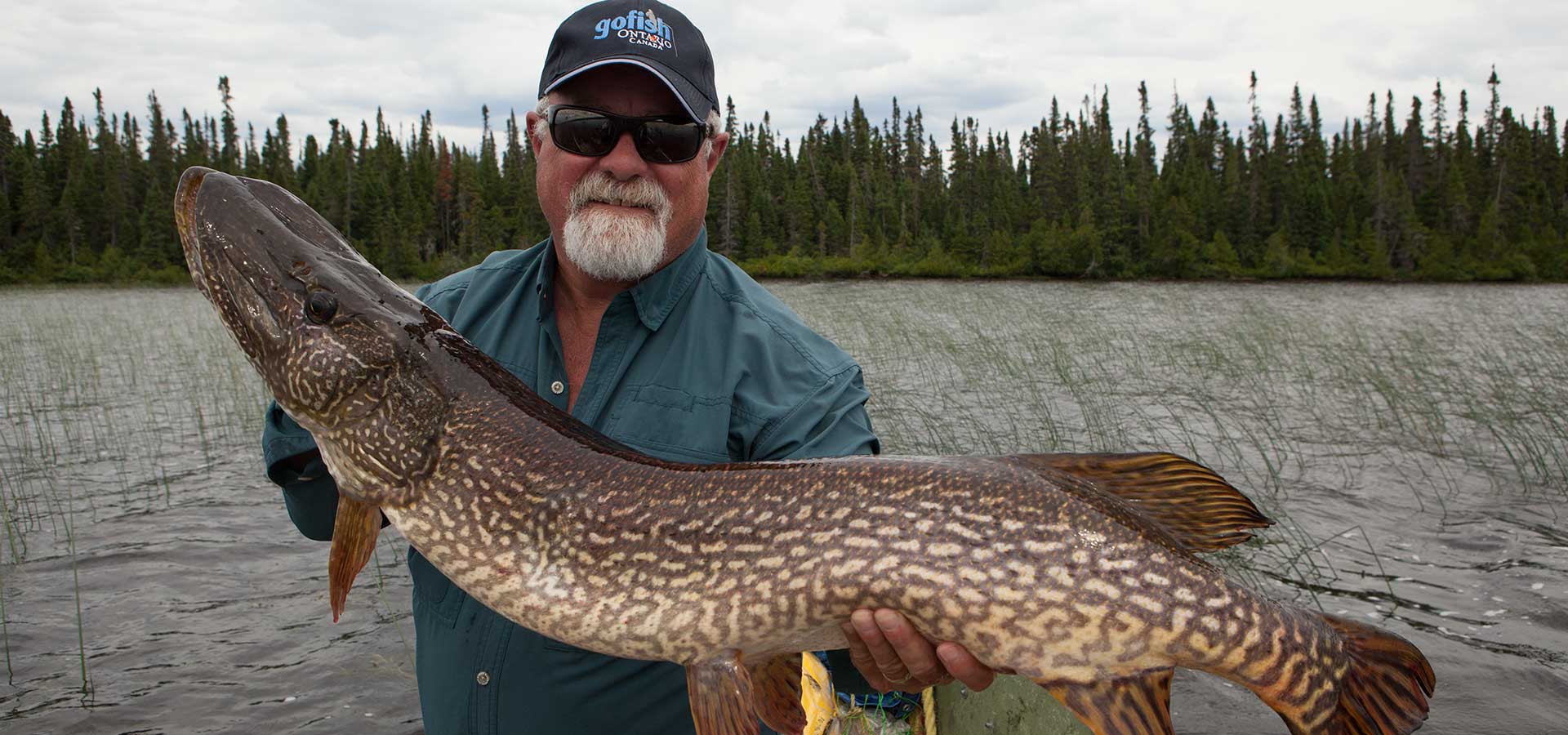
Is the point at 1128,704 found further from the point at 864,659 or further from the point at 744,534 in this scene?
the point at 744,534

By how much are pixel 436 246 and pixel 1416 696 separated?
283ft

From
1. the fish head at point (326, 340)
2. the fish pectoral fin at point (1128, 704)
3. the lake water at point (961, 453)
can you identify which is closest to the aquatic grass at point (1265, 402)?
the lake water at point (961, 453)

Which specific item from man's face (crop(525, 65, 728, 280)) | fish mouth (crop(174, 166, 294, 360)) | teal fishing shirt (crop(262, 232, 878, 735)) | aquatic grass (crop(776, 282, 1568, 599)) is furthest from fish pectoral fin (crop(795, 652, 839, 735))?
aquatic grass (crop(776, 282, 1568, 599))

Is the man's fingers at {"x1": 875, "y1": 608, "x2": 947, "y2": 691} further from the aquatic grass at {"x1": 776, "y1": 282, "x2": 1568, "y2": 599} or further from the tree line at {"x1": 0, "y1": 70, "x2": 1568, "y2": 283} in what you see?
the tree line at {"x1": 0, "y1": 70, "x2": 1568, "y2": 283}

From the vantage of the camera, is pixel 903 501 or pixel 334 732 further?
pixel 334 732

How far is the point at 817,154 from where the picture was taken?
10244 centimetres

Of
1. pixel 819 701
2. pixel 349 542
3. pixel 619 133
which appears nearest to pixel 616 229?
pixel 619 133

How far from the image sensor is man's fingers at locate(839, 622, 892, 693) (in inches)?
81.9

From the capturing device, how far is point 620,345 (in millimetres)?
2551

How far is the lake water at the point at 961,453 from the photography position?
18.9ft

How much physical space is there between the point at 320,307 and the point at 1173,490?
207 cm

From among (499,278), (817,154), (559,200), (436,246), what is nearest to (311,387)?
(499,278)

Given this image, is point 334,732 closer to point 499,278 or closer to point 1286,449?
point 499,278

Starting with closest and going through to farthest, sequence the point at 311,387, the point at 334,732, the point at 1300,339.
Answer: the point at 311,387 → the point at 334,732 → the point at 1300,339
